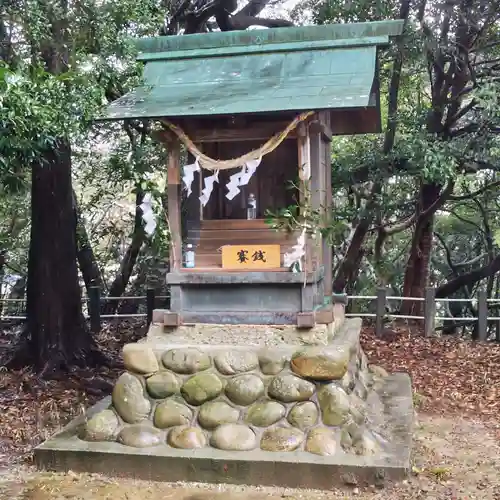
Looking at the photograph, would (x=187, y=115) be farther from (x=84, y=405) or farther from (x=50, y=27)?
(x=84, y=405)

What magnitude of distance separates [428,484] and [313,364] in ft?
4.24

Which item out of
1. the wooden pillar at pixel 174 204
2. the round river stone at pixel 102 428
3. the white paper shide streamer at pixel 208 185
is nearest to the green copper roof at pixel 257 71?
the wooden pillar at pixel 174 204

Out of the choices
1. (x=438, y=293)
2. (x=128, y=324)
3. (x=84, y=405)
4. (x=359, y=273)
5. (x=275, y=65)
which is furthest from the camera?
(x=359, y=273)

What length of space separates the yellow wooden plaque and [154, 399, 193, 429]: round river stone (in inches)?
52.8

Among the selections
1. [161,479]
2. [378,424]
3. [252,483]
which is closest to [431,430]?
[378,424]

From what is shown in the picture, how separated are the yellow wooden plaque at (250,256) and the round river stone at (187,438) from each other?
1519 millimetres

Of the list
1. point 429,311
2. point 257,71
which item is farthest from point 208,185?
point 429,311

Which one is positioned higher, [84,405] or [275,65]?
[275,65]

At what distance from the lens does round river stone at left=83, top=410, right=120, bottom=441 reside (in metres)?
5.21

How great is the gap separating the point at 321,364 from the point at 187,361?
3.93 feet

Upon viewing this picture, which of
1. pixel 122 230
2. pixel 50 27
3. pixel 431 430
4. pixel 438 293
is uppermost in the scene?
pixel 50 27

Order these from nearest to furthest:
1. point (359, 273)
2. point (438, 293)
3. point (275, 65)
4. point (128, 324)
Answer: point (275, 65)
point (128, 324)
point (438, 293)
point (359, 273)

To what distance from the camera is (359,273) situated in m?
15.9

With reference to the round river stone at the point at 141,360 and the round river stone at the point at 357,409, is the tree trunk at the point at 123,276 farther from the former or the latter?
the round river stone at the point at 357,409
